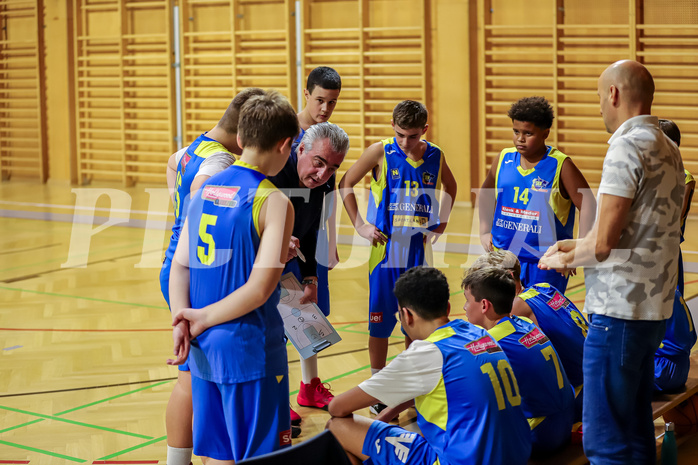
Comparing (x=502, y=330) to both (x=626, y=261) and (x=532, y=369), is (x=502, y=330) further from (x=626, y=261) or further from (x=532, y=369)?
(x=626, y=261)

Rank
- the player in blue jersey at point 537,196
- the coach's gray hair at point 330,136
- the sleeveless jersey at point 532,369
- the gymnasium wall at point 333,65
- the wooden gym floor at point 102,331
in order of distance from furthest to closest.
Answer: the gymnasium wall at point 333,65, the player in blue jersey at point 537,196, the wooden gym floor at point 102,331, the coach's gray hair at point 330,136, the sleeveless jersey at point 532,369

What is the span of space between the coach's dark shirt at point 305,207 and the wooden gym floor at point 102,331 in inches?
34.6

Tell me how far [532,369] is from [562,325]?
0.55m

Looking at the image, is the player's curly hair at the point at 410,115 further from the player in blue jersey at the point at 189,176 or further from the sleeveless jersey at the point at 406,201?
the player in blue jersey at the point at 189,176

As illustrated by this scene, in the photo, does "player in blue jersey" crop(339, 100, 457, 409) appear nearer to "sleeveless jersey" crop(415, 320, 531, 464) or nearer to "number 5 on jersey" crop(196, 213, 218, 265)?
"sleeveless jersey" crop(415, 320, 531, 464)

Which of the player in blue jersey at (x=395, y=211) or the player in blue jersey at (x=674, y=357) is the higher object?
the player in blue jersey at (x=395, y=211)

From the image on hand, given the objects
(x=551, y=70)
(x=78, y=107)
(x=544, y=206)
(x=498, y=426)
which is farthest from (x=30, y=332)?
(x=78, y=107)

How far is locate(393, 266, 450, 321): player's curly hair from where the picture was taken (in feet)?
9.58

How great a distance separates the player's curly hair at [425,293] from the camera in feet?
9.58

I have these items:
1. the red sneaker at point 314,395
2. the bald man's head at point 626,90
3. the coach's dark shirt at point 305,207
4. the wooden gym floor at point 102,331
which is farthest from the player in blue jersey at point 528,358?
the red sneaker at point 314,395

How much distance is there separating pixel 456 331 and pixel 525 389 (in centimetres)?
52

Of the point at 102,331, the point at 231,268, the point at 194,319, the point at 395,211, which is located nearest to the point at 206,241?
the point at 231,268

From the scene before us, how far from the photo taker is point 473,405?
2783 mm

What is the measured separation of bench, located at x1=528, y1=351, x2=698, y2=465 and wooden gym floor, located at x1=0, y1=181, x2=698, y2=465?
256 millimetres
